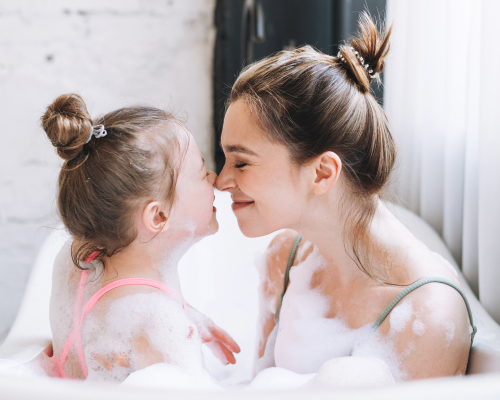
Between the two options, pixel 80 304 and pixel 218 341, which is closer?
pixel 80 304

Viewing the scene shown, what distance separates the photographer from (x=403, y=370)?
87 cm

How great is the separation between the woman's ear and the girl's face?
27 cm

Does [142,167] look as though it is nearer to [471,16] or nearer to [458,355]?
[458,355]

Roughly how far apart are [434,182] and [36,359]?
130cm

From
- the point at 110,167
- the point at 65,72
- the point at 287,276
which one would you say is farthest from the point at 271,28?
the point at 110,167

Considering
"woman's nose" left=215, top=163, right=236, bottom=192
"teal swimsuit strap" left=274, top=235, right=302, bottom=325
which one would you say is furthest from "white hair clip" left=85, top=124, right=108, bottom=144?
"teal swimsuit strap" left=274, top=235, right=302, bottom=325

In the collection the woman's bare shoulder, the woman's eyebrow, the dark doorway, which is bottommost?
the woman's bare shoulder

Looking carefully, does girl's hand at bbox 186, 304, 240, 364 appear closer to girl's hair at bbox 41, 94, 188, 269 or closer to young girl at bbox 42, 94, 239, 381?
young girl at bbox 42, 94, 239, 381

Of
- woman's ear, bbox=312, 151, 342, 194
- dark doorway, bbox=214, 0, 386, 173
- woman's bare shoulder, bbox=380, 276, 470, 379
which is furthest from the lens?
dark doorway, bbox=214, 0, 386, 173

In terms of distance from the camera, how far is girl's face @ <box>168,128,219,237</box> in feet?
3.43

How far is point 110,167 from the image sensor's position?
95 cm

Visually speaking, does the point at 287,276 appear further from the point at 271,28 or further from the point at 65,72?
the point at 65,72

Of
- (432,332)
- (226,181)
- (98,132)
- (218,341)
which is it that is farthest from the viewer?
(218,341)

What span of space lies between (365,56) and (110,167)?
2.00 ft
